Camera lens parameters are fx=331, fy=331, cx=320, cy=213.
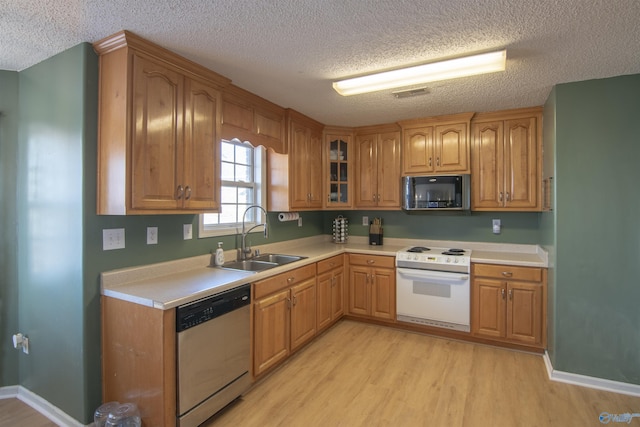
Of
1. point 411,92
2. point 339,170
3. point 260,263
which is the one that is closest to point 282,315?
point 260,263

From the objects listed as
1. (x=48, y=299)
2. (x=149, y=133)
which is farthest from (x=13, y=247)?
(x=149, y=133)

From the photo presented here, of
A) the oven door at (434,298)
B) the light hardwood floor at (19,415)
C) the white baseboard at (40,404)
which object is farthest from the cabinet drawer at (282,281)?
the light hardwood floor at (19,415)

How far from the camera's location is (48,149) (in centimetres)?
212

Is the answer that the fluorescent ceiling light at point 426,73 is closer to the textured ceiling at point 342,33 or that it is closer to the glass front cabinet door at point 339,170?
the textured ceiling at point 342,33

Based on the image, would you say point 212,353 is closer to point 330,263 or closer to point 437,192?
point 330,263

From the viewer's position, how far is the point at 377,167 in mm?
3949

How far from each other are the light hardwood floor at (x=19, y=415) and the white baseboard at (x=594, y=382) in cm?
352

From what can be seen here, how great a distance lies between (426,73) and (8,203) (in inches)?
120

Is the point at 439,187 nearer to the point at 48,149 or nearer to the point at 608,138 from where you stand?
the point at 608,138

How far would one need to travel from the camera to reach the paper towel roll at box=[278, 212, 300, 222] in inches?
142

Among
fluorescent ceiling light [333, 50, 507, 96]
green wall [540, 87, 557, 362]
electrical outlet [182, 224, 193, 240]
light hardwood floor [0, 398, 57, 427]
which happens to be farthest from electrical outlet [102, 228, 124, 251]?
green wall [540, 87, 557, 362]

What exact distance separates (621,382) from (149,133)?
364 cm

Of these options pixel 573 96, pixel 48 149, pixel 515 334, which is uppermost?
pixel 573 96

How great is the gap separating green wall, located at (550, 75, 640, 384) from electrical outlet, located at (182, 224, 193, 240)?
2828 mm
